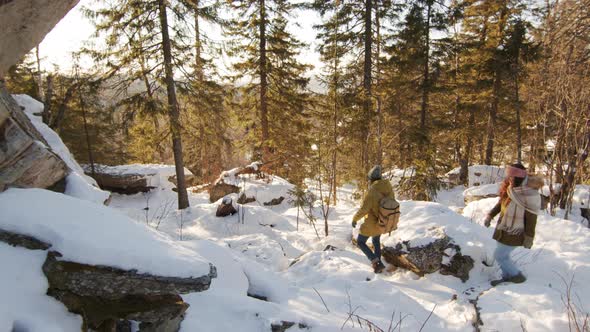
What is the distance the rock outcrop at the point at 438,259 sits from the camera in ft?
15.1

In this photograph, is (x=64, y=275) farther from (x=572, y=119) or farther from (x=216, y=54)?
(x=572, y=119)

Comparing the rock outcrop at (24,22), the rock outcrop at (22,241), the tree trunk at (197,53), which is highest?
the tree trunk at (197,53)

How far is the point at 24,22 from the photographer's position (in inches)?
119

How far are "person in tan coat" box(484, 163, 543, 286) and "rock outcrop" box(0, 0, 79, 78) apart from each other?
5.92 meters

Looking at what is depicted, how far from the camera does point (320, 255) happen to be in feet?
18.3

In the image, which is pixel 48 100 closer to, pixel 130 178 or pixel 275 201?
pixel 130 178

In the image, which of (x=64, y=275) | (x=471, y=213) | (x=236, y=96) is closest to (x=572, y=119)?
(x=471, y=213)

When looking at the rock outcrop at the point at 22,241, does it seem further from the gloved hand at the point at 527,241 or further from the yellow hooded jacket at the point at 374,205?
the gloved hand at the point at 527,241

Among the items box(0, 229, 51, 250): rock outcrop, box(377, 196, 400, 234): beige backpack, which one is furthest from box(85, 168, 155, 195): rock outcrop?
box(377, 196, 400, 234): beige backpack

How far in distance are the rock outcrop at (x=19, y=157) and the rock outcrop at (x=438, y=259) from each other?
5.60 meters

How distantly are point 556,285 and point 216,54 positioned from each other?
10036 mm

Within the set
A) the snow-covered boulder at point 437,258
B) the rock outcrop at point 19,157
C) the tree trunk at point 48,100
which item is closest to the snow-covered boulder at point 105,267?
the rock outcrop at point 19,157

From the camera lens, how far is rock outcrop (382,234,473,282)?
460cm

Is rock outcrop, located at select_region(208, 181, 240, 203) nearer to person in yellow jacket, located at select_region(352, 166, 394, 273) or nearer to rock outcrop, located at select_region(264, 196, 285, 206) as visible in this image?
rock outcrop, located at select_region(264, 196, 285, 206)
